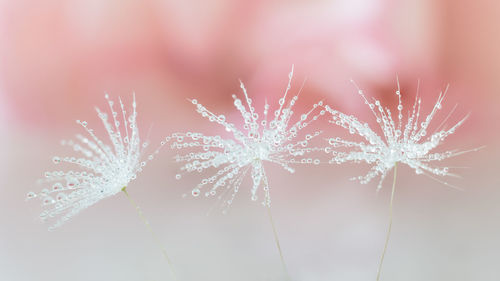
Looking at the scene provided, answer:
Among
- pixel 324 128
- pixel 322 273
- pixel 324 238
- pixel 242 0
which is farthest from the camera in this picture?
pixel 242 0

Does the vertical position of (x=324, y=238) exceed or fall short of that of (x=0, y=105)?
it falls short

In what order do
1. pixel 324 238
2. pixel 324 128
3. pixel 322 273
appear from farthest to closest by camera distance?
pixel 324 128 → pixel 324 238 → pixel 322 273

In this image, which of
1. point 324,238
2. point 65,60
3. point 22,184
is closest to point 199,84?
point 65,60

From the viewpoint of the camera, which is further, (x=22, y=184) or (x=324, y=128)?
(x=324, y=128)

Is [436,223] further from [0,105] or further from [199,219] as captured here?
[0,105]

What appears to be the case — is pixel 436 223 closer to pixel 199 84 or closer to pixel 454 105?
pixel 454 105

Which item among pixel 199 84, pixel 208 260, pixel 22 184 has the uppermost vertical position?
pixel 199 84

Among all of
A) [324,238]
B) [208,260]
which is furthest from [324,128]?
[208,260]
